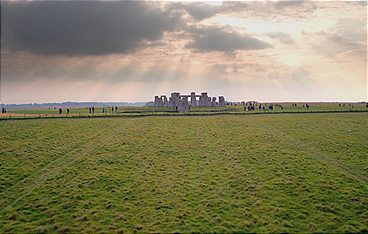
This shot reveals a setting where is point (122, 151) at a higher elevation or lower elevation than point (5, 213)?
higher

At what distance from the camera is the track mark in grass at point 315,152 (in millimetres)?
23516

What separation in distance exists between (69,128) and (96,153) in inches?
546

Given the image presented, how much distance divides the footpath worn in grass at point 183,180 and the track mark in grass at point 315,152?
0.10 m

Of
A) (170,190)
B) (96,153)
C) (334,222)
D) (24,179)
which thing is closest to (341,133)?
(334,222)

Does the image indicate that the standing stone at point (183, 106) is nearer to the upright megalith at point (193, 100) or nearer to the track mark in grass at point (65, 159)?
the upright megalith at point (193, 100)

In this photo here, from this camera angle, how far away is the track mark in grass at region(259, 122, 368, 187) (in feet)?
77.2

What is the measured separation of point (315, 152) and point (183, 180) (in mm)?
15387

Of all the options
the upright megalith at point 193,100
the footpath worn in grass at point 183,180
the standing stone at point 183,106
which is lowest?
the footpath worn in grass at point 183,180

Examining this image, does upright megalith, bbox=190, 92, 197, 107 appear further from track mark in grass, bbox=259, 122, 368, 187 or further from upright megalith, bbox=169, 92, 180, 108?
track mark in grass, bbox=259, 122, 368, 187

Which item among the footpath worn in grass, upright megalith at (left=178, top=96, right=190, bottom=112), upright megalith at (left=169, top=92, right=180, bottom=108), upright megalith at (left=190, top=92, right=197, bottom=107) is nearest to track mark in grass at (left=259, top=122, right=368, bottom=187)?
the footpath worn in grass

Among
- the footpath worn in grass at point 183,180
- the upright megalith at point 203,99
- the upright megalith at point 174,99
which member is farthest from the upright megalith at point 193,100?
the footpath worn in grass at point 183,180

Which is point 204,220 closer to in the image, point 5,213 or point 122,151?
point 5,213

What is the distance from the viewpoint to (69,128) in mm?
42188

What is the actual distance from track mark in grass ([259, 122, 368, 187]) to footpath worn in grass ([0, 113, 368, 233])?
102 mm
